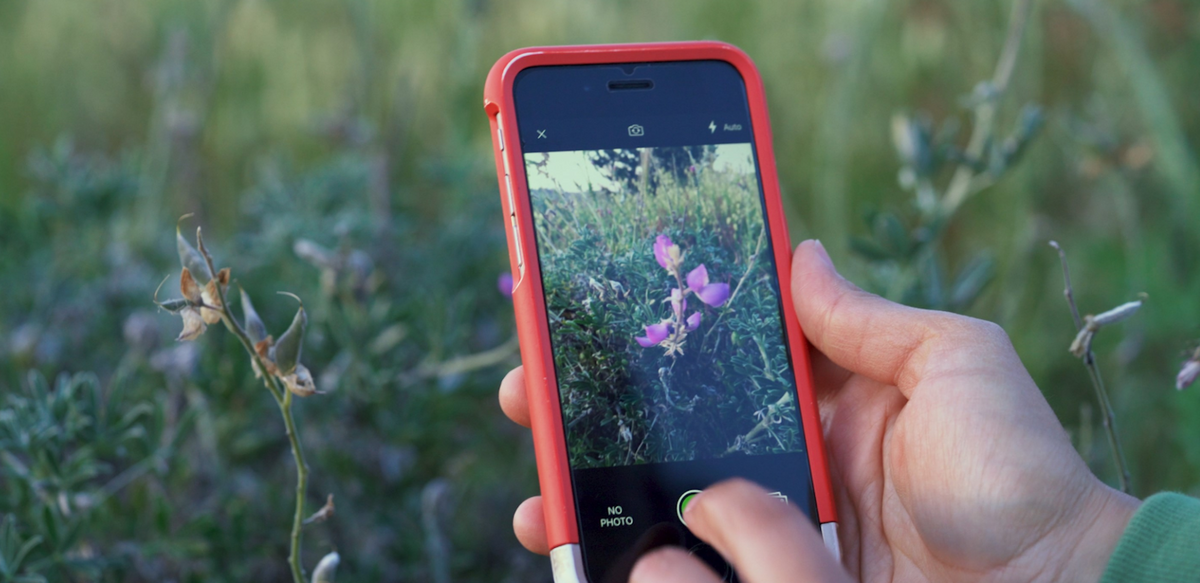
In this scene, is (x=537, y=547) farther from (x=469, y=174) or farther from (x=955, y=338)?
(x=469, y=174)

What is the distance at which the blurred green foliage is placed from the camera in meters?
1.29

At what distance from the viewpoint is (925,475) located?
93 cm

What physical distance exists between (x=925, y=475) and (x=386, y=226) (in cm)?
111

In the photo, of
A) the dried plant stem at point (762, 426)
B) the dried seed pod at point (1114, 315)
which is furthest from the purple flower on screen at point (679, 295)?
the dried seed pod at point (1114, 315)

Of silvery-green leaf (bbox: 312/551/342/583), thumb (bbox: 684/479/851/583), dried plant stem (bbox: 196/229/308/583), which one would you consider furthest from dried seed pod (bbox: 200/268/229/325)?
thumb (bbox: 684/479/851/583)

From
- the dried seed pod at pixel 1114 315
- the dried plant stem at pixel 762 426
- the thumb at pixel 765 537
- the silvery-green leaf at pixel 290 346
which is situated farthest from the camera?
the dried plant stem at pixel 762 426

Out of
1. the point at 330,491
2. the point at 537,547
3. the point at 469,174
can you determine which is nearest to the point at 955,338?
the point at 537,547

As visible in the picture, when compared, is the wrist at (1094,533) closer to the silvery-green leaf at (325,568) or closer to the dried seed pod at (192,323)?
the silvery-green leaf at (325,568)

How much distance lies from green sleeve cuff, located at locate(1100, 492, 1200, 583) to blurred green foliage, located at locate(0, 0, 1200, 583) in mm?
234

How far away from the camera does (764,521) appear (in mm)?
692

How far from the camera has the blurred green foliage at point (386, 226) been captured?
1.29 m

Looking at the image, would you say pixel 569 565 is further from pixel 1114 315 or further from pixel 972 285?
pixel 972 285

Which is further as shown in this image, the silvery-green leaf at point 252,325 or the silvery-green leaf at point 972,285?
the silvery-green leaf at point 972,285

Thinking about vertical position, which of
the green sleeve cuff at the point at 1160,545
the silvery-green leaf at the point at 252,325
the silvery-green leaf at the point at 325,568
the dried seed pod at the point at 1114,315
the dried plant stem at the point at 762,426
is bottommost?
the green sleeve cuff at the point at 1160,545
